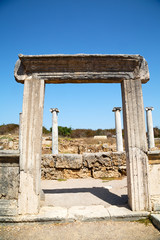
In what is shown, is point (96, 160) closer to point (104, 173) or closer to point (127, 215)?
point (104, 173)

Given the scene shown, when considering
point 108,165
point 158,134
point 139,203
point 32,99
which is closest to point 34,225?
point 139,203

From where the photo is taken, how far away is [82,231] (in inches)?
107

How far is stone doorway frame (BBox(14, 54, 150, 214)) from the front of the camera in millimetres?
3234

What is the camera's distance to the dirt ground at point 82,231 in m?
2.57

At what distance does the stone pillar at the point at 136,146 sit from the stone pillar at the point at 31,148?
188 cm

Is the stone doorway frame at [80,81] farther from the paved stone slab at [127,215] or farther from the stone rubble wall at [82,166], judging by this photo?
the stone rubble wall at [82,166]

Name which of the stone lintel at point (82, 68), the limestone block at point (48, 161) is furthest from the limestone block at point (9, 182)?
the limestone block at point (48, 161)

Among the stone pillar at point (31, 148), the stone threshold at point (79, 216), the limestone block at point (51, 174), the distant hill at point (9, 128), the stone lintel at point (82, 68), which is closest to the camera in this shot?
the stone threshold at point (79, 216)

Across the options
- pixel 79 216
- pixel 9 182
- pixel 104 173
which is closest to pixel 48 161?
pixel 104 173

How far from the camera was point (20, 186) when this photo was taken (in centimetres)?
319

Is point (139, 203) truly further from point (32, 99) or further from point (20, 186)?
point (32, 99)

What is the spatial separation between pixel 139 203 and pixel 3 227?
2.62 meters

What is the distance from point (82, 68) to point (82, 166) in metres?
4.63

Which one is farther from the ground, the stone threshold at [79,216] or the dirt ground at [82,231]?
the stone threshold at [79,216]
